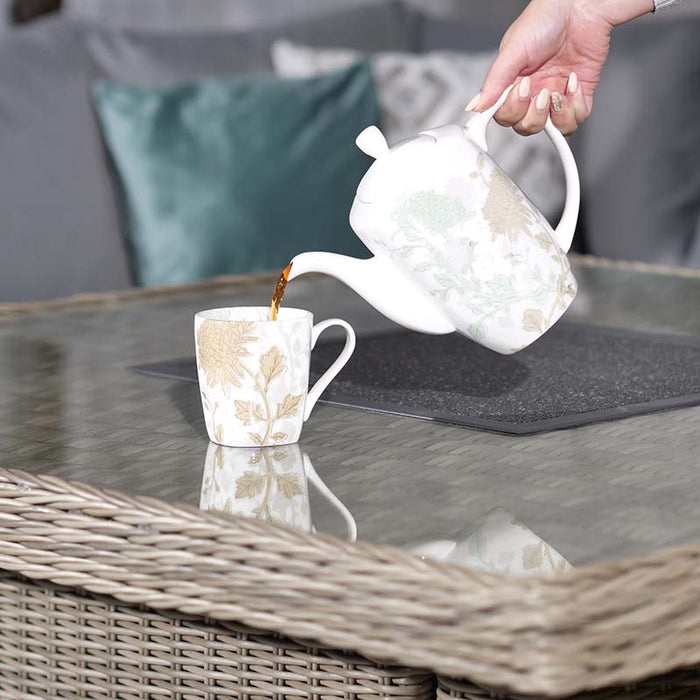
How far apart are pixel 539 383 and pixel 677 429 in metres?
0.17

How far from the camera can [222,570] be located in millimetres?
710

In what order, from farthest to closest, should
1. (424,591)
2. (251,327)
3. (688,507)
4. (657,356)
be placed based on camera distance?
(657,356), (251,327), (688,507), (424,591)

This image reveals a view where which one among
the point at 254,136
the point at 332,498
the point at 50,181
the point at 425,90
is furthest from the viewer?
the point at 425,90

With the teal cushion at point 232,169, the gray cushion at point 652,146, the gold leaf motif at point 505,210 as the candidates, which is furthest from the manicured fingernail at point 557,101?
the gray cushion at point 652,146

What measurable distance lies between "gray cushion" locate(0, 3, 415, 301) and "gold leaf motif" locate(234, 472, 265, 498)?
4.16 ft

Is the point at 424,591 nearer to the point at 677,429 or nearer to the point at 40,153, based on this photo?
the point at 677,429

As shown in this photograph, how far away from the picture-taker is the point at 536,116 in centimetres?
112

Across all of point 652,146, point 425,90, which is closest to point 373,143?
point 425,90

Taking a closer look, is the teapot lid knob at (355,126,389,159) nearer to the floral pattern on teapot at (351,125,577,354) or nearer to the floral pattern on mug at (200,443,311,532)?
the floral pattern on teapot at (351,125,577,354)

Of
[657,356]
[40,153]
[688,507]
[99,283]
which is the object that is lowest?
[99,283]

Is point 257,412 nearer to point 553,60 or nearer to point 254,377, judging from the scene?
point 254,377

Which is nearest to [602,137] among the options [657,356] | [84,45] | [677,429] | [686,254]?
[686,254]

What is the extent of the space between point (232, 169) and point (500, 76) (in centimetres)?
105

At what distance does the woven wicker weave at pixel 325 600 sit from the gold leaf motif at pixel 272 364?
6.7 inches
